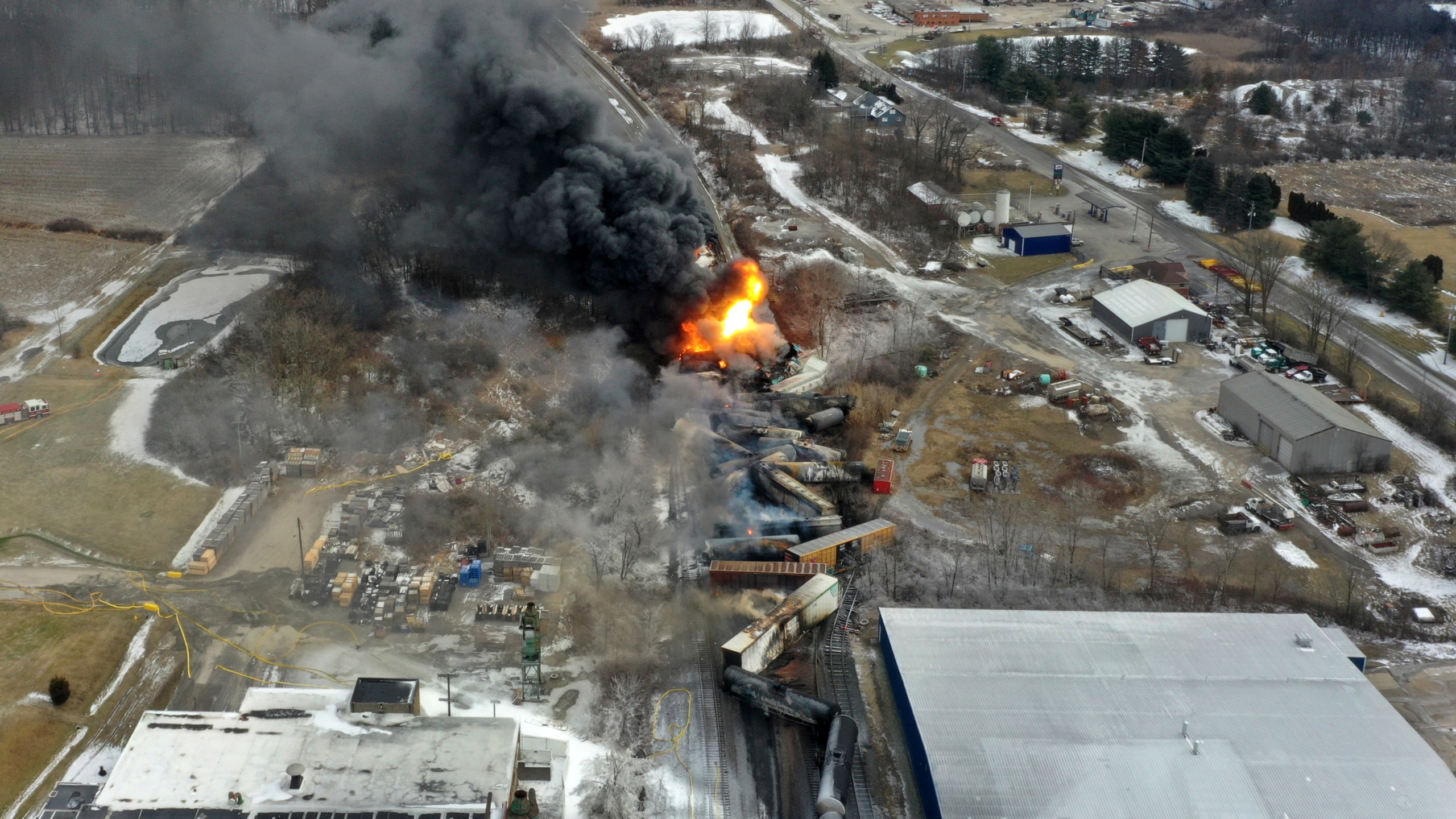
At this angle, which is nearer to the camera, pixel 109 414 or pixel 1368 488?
pixel 1368 488

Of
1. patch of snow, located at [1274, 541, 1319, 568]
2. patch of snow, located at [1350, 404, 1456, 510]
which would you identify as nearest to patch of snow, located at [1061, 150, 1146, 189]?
patch of snow, located at [1350, 404, 1456, 510]

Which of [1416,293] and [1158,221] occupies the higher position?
[1158,221]

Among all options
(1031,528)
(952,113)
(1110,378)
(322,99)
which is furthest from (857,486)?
(952,113)

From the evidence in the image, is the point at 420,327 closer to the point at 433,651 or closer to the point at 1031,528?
the point at 433,651

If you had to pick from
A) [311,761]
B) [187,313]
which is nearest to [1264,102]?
[187,313]

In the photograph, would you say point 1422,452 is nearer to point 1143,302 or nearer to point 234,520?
point 1143,302

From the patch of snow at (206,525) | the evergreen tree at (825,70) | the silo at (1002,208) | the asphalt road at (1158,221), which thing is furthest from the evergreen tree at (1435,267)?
the patch of snow at (206,525)

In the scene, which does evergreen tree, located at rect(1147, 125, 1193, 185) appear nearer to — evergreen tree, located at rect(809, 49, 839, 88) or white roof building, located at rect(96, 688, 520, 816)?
evergreen tree, located at rect(809, 49, 839, 88)
